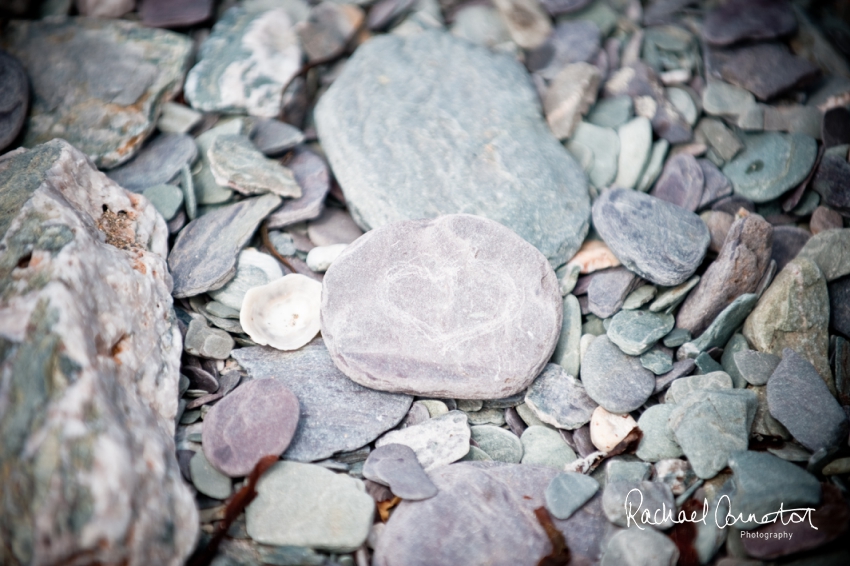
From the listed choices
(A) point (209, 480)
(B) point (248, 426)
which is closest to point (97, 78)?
(B) point (248, 426)

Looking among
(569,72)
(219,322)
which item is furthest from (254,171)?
(569,72)

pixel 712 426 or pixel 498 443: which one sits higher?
pixel 712 426

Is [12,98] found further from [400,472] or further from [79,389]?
[400,472]

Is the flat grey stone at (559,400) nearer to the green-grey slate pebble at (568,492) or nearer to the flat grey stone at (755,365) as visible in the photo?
the green-grey slate pebble at (568,492)

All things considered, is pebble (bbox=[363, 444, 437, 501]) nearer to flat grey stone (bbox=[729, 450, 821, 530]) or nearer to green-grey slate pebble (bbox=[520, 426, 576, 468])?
green-grey slate pebble (bbox=[520, 426, 576, 468])

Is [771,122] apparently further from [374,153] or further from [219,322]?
[219,322]

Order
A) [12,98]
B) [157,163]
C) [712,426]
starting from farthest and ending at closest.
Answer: [157,163] → [12,98] → [712,426]
